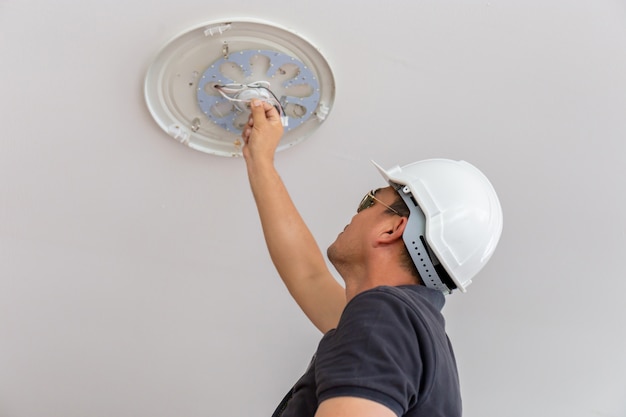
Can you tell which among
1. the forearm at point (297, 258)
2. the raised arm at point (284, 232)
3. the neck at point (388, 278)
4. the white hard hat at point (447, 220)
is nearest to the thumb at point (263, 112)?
the raised arm at point (284, 232)

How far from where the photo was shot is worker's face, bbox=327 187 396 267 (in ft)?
4.18

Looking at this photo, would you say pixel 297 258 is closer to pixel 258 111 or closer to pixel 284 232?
pixel 284 232

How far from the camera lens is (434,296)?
121cm

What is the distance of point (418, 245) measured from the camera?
4.09 feet

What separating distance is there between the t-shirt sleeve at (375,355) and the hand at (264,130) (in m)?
0.53

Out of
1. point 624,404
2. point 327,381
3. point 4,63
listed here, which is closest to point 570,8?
point 327,381

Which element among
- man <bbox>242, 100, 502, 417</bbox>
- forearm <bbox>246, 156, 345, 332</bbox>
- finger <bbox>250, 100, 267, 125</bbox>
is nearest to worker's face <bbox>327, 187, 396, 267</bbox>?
man <bbox>242, 100, 502, 417</bbox>

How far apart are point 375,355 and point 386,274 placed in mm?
347

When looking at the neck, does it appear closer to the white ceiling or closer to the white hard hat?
the white hard hat

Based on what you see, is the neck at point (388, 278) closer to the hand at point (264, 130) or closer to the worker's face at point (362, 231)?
the worker's face at point (362, 231)

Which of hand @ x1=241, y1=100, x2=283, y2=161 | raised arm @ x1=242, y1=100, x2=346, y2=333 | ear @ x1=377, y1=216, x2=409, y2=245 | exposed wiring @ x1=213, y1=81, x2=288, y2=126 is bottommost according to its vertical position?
ear @ x1=377, y1=216, x2=409, y2=245

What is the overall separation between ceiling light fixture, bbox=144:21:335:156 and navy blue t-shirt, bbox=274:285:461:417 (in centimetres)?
60

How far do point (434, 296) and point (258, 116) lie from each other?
0.58 meters

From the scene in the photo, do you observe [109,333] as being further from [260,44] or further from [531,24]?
[531,24]
